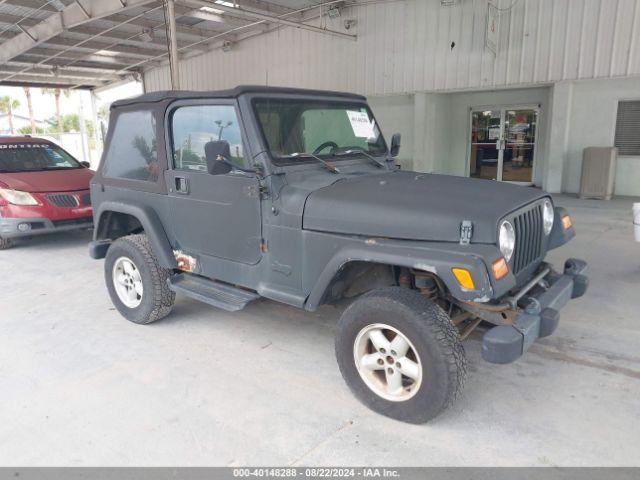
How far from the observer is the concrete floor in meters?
2.60

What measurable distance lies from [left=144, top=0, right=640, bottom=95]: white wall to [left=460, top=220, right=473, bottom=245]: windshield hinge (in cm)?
953

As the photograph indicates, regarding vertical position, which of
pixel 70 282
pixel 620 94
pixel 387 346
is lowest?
pixel 70 282

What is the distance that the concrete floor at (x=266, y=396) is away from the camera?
8.53 ft

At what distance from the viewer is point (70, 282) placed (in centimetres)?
580

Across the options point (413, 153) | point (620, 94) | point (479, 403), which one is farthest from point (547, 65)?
point (479, 403)

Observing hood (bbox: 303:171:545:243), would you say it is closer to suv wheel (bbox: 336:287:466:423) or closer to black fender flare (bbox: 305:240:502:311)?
black fender flare (bbox: 305:240:502:311)

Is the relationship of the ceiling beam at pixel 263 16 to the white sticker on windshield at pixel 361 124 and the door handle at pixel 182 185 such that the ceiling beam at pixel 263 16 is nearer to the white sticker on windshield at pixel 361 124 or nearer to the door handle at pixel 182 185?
the white sticker on windshield at pixel 361 124

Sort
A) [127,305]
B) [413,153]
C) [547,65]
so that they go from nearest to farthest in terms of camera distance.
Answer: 1. [127,305]
2. [547,65]
3. [413,153]

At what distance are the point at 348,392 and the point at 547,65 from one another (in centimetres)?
1011

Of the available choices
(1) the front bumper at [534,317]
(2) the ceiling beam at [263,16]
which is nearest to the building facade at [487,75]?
(2) the ceiling beam at [263,16]

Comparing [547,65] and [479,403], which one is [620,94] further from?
[479,403]

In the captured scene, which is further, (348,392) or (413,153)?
(413,153)

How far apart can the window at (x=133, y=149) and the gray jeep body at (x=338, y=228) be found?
9 centimetres

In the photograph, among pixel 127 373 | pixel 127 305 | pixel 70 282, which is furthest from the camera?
pixel 70 282
